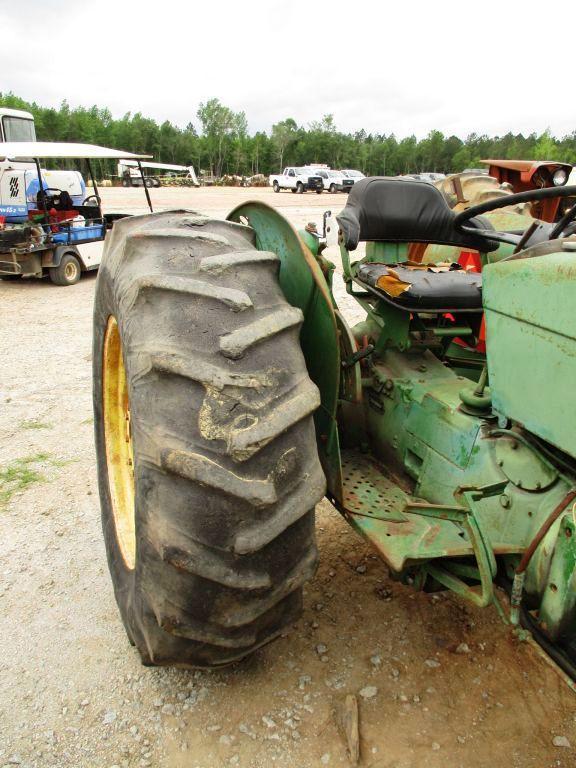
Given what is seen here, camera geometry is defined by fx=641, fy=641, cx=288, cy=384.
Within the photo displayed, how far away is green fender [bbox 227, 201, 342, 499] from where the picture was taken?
5.79ft

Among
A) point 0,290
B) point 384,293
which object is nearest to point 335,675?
point 384,293

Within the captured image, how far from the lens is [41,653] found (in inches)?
79.2

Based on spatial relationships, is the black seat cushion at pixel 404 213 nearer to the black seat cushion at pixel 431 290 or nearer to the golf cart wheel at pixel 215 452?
the black seat cushion at pixel 431 290

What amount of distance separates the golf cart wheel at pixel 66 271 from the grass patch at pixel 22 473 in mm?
5259

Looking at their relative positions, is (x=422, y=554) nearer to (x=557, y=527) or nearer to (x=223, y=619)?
(x=557, y=527)

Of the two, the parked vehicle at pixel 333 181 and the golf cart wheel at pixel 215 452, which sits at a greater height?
the golf cart wheel at pixel 215 452

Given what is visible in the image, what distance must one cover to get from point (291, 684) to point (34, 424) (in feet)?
7.94

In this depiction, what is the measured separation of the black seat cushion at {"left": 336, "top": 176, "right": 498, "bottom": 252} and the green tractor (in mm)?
950

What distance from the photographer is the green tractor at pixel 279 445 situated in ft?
4.46

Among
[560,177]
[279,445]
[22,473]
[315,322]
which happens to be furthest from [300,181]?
[279,445]

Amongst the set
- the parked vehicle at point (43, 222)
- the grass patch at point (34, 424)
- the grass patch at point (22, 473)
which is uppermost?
the parked vehicle at point (43, 222)

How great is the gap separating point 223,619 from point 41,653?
90 cm

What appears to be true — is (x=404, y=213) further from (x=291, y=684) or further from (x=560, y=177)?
(x=560, y=177)

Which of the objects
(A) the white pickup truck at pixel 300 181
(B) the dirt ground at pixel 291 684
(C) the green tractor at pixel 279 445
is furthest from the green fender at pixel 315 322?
(A) the white pickup truck at pixel 300 181
